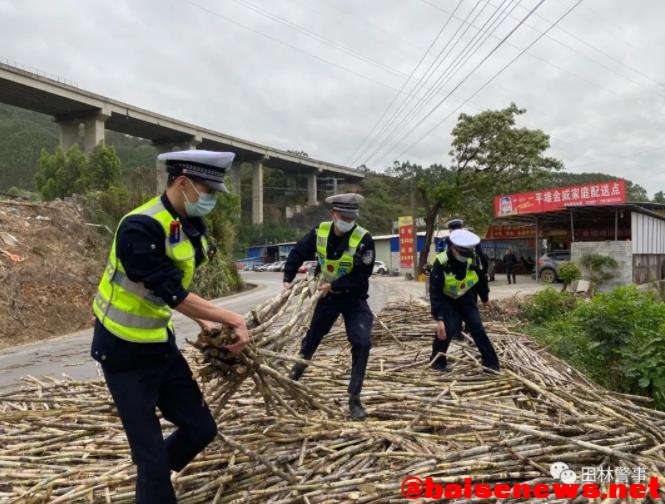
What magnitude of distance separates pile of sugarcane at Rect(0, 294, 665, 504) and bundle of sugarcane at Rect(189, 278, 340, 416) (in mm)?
13

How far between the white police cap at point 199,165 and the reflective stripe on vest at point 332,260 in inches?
68.9

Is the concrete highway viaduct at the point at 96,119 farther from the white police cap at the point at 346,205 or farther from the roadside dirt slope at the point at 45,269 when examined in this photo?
the white police cap at the point at 346,205

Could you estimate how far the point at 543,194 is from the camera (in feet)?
76.7

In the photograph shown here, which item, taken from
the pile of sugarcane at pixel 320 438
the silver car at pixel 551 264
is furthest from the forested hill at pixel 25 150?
the pile of sugarcane at pixel 320 438

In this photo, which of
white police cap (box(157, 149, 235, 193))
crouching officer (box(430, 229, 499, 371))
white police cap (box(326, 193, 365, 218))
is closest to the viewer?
white police cap (box(157, 149, 235, 193))

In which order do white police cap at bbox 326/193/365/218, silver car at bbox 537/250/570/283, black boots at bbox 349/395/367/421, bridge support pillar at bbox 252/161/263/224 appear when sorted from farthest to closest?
bridge support pillar at bbox 252/161/263/224
silver car at bbox 537/250/570/283
white police cap at bbox 326/193/365/218
black boots at bbox 349/395/367/421

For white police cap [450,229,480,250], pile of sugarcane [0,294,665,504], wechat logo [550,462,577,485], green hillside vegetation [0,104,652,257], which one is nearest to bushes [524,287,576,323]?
white police cap [450,229,480,250]

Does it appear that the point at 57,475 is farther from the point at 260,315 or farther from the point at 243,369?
the point at 260,315

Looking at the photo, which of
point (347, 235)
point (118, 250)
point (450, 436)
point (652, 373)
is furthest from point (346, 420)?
point (652, 373)

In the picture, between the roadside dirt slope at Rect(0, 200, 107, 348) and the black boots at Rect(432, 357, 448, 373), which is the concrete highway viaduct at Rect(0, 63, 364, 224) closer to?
the roadside dirt slope at Rect(0, 200, 107, 348)

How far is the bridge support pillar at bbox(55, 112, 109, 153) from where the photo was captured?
40.6 m

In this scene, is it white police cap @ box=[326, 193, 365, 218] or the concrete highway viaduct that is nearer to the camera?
white police cap @ box=[326, 193, 365, 218]

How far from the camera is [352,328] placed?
4246 millimetres

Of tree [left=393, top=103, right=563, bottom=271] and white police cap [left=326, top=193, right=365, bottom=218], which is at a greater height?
tree [left=393, top=103, right=563, bottom=271]
